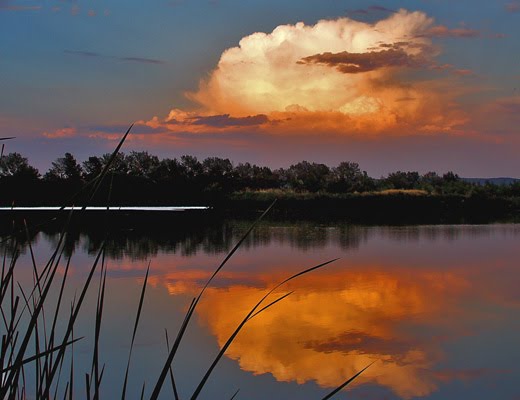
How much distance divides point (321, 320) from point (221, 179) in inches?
609

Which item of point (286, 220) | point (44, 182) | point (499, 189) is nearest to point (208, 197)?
point (44, 182)

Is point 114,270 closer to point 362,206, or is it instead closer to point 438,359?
point 438,359

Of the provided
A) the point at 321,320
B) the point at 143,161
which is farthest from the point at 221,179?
the point at 321,320

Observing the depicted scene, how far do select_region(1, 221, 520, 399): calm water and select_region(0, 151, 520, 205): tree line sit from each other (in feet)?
31.3

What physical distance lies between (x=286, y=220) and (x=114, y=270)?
310 inches

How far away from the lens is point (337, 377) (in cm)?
387

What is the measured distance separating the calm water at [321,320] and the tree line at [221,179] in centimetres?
955

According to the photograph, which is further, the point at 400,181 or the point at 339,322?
the point at 400,181

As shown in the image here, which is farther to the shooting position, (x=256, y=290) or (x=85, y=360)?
(x=256, y=290)

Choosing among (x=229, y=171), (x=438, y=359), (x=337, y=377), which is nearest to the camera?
(x=337, y=377)

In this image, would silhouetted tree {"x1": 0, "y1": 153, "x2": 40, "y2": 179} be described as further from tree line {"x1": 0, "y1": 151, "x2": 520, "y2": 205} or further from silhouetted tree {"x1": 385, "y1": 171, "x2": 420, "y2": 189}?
silhouetted tree {"x1": 385, "y1": 171, "x2": 420, "y2": 189}

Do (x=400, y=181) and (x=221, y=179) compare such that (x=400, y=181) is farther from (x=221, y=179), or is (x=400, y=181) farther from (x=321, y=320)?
(x=321, y=320)

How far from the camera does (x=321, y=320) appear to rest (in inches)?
198

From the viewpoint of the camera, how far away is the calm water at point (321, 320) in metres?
3.79
